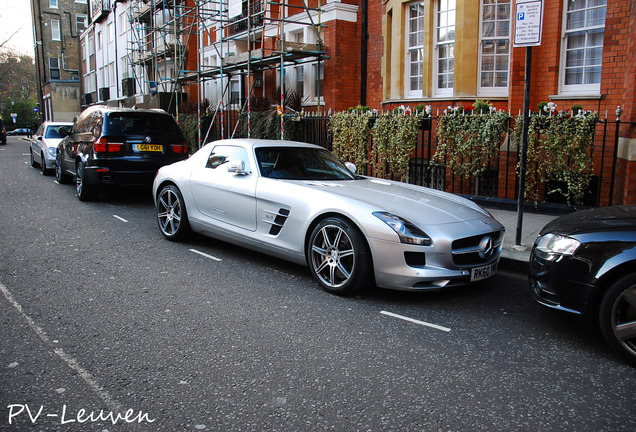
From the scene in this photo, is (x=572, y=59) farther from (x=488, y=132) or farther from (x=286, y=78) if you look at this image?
(x=286, y=78)

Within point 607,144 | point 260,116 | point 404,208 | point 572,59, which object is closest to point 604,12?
point 572,59

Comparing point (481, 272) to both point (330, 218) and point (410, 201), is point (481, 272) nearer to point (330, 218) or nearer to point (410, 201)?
point (410, 201)

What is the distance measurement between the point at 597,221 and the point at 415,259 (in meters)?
1.44

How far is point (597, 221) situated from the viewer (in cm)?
387

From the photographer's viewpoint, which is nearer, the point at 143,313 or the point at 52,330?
the point at 52,330

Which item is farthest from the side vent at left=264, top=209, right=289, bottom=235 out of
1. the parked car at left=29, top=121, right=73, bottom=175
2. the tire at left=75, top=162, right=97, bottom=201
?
the parked car at left=29, top=121, right=73, bottom=175

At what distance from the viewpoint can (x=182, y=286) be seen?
5148 millimetres

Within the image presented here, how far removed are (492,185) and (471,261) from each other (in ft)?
19.2

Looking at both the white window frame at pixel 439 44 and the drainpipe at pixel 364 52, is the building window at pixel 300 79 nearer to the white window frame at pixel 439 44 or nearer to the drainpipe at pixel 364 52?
the drainpipe at pixel 364 52

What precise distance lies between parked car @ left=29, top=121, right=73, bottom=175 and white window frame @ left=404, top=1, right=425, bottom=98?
30.5 feet

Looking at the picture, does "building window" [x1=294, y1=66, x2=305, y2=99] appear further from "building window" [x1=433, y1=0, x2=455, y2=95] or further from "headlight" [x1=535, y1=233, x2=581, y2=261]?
"headlight" [x1=535, y1=233, x2=581, y2=261]

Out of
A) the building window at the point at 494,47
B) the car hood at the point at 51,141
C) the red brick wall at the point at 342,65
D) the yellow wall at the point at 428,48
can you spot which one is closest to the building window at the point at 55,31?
the car hood at the point at 51,141

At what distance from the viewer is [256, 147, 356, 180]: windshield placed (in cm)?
596

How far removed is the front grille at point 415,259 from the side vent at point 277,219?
1.43 meters
